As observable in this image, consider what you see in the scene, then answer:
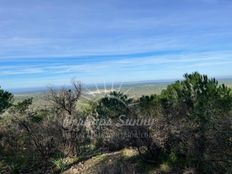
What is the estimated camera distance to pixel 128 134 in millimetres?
18438

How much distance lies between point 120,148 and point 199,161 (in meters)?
7.24

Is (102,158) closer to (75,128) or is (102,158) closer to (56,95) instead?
(75,128)

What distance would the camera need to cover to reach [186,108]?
18688 millimetres

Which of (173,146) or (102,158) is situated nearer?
(173,146)

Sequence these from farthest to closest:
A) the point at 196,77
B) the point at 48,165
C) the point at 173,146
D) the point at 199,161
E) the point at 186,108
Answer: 1. the point at 48,165
2. the point at 196,77
3. the point at 186,108
4. the point at 173,146
5. the point at 199,161

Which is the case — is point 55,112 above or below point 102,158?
above

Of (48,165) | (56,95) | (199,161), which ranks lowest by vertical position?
(48,165)

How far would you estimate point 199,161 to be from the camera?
15336mm

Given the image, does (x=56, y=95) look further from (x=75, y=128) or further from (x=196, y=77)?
(x=196, y=77)

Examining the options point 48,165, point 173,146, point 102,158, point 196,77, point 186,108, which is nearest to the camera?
point 173,146

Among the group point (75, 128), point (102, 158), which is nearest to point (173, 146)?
point (102, 158)

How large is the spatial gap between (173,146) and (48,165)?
30.4ft

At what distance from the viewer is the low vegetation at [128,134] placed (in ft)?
50.4

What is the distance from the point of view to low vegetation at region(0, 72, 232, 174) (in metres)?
15.4
